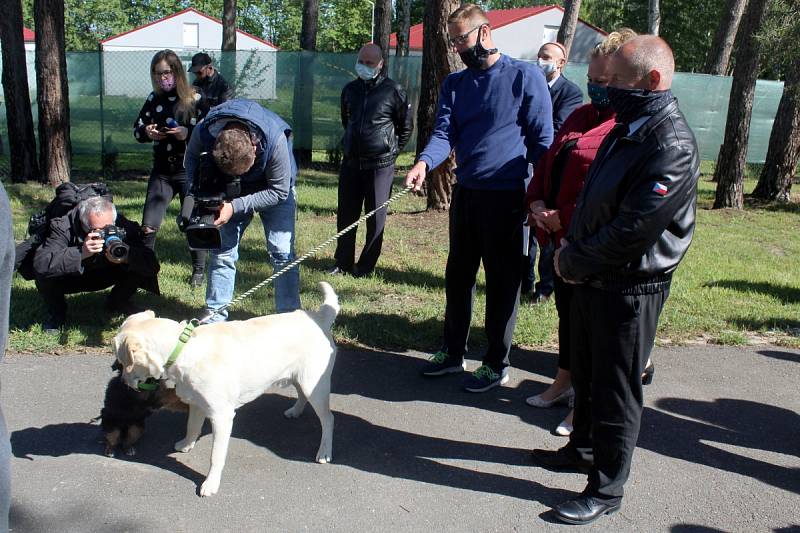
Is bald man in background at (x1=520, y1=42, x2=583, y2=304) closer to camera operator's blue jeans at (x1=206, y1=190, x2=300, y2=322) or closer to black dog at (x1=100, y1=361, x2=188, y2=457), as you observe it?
camera operator's blue jeans at (x1=206, y1=190, x2=300, y2=322)

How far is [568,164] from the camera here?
388 cm

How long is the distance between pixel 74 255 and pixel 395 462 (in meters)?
2.89

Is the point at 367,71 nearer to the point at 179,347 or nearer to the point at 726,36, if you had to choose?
the point at 179,347

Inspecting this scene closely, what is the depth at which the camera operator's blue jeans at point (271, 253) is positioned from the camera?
15.3 ft

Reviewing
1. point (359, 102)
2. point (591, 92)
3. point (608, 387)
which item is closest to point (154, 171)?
point (359, 102)

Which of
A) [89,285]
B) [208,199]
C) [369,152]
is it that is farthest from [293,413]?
[369,152]

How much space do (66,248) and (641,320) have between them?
159 inches

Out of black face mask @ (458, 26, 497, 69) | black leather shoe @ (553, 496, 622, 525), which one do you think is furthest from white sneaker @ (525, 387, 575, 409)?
black face mask @ (458, 26, 497, 69)

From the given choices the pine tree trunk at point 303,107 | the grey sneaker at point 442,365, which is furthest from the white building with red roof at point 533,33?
the grey sneaker at point 442,365

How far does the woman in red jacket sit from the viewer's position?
12.3ft

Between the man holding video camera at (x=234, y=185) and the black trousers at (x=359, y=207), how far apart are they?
219 cm

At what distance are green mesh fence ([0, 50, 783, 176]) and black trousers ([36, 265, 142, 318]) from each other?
881 cm

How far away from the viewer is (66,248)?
517cm

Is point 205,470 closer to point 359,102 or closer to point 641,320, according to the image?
point 641,320
